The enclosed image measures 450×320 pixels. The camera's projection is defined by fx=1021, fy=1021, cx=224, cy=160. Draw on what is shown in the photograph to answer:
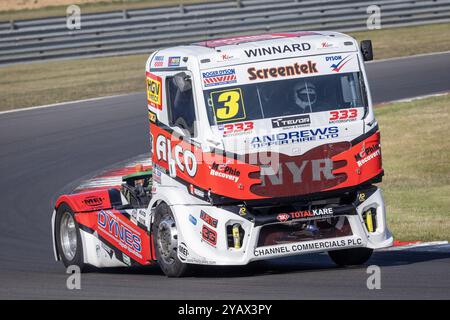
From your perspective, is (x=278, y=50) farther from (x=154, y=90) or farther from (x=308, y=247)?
(x=308, y=247)

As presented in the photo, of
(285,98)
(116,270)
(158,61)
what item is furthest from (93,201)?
(285,98)

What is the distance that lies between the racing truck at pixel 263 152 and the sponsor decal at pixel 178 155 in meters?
0.02

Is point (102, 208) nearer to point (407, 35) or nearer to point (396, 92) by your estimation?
point (396, 92)

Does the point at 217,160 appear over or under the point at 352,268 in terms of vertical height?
over

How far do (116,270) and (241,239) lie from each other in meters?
2.89

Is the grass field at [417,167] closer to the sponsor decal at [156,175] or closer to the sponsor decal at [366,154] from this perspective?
the sponsor decal at [366,154]

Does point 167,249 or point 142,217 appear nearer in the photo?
point 167,249

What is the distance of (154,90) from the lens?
11375 mm

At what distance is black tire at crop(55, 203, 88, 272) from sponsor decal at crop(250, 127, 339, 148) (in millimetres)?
3086

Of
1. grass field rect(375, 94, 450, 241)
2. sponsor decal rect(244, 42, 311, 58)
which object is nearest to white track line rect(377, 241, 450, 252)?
grass field rect(375, 94, 450, 241)

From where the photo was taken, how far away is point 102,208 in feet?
40.7

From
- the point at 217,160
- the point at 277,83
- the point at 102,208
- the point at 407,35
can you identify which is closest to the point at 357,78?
the point at 277,83

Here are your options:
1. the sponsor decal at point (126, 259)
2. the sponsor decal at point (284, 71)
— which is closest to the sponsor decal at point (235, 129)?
the sponsor decal at point (284, 71)
